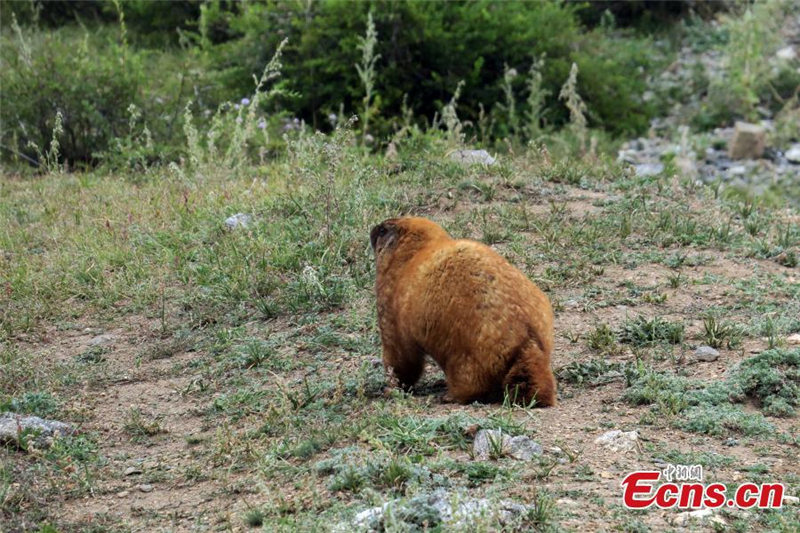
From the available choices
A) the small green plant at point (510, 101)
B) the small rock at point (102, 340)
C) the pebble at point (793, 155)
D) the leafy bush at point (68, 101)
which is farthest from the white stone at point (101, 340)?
the pebble at point (793, 155)

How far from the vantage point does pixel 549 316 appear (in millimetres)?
4516

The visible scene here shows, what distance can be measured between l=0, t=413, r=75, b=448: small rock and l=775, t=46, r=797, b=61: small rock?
11.4 m

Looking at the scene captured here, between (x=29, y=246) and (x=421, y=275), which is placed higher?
(x=421, y=275)

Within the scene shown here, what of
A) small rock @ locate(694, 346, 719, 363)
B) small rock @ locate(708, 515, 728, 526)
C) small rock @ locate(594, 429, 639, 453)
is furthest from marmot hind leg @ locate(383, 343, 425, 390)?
small rock @ locate(708, 515, 728, 526)

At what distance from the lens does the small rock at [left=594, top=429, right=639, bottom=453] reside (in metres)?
4.05

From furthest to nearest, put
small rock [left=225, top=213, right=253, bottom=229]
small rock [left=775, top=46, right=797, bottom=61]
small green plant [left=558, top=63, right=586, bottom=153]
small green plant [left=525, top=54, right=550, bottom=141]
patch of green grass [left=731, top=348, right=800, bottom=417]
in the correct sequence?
small rock [left=775, top=46, right=797, bottom=61], small green plant [left=525, top=54, right=550, bottom=141], small green plant [left=558, top=63, right=586, bottom=153], small rock [left=225, top=213, right=253, bottom=229], patch of green grass [left=731, top=348, right=800, bottom=417]

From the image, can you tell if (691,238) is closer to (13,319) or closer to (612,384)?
(612,384)

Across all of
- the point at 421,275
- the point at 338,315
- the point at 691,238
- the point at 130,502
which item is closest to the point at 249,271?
the point at 338,315

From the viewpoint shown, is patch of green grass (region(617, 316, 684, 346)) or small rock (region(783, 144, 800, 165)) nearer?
patch of green grass (region(617, 316, 684, 346))

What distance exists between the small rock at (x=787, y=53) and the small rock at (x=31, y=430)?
37.2 feet

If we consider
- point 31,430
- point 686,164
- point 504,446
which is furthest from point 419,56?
point 504,446

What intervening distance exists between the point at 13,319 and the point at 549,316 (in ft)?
11.2

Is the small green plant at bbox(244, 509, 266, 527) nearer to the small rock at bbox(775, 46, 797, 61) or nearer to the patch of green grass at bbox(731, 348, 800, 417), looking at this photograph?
the patch of green grass at bbox(731, 348, 800, 417)
